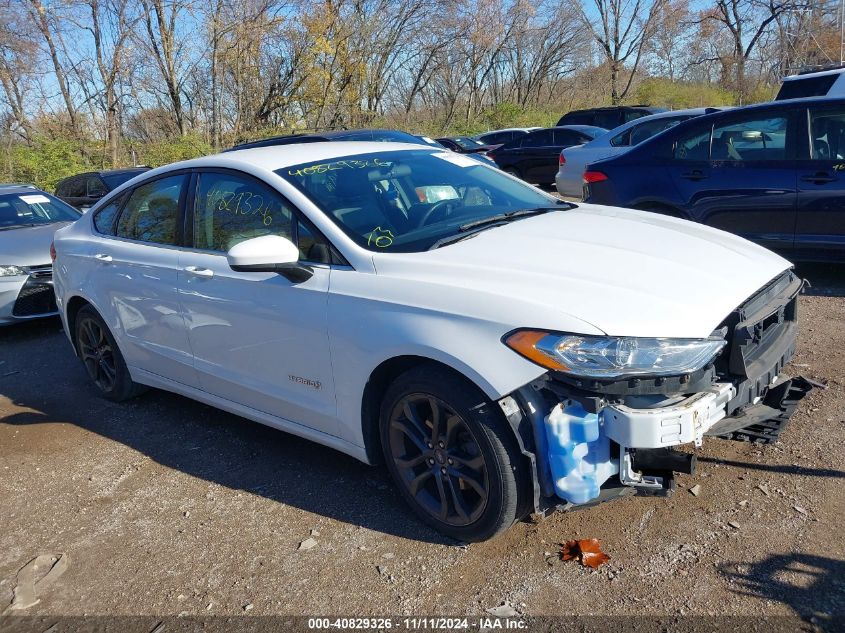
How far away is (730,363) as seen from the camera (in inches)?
117

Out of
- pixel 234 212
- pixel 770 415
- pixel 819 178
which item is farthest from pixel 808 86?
pixel 234 212

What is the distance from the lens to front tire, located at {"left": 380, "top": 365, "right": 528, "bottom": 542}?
9.50ft

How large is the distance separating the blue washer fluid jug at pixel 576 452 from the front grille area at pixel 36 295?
6.35 metres

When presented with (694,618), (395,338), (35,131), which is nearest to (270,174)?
(395,338)

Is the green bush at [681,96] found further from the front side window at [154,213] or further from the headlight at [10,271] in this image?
the front side window at [154,213]

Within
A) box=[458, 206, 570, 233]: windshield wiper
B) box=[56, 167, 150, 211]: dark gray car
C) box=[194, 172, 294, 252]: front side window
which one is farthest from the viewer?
box=[56, 167, 150, 211]: dark gray car

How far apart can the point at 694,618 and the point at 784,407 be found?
4.78ft

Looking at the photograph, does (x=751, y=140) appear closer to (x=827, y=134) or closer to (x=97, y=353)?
(x=827, y=134)

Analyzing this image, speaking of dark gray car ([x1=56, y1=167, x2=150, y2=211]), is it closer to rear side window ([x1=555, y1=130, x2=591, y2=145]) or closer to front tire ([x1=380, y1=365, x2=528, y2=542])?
rear side window ([x1=555, y1=130, x2=591, y2=145])

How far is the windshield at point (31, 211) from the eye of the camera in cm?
869

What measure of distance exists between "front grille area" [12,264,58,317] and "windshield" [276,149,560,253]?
478 centimetres

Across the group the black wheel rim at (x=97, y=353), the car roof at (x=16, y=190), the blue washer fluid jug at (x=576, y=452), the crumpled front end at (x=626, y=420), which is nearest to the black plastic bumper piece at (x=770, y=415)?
the crumpled front end at (x=626, y=420)

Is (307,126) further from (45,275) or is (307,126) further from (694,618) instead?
(694,618)

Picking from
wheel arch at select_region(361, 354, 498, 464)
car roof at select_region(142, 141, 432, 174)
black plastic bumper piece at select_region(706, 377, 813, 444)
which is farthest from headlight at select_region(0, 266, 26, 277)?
black plastic bumper piece at select_region(706, 377, 813, 444)
